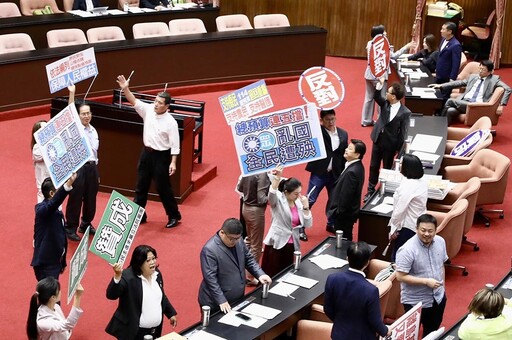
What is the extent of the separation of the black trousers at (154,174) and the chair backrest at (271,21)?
6751 mm

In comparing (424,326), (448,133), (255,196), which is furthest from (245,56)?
(424,326)

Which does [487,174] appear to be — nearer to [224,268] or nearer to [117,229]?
[224,268]

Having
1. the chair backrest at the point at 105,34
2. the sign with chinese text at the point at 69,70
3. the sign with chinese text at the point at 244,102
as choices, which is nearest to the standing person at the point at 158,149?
the sign with chinese text at the point at 244,102

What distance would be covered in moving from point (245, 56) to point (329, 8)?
9.28 ft

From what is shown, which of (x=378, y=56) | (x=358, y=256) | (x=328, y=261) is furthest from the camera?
(x=378, y=56)

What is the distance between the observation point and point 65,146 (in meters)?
7.30

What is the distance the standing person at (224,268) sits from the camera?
7.10m

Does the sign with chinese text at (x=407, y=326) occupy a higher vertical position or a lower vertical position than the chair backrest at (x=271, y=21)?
lower

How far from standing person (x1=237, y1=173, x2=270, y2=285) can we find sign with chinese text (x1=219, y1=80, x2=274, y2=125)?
45.2 inches

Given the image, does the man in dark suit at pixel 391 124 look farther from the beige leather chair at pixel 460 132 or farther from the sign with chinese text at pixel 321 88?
the beige leather chair at pixel 460 132

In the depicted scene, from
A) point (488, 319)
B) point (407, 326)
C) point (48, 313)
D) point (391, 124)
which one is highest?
point (391, 124)

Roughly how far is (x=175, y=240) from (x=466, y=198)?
3.09 meters

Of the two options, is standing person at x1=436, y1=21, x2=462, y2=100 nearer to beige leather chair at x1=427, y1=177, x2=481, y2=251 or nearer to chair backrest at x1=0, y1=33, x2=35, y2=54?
beige leather chair at x1=427, y1=177, x2=481, y2=251

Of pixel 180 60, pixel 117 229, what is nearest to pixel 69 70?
pixel 117 229
